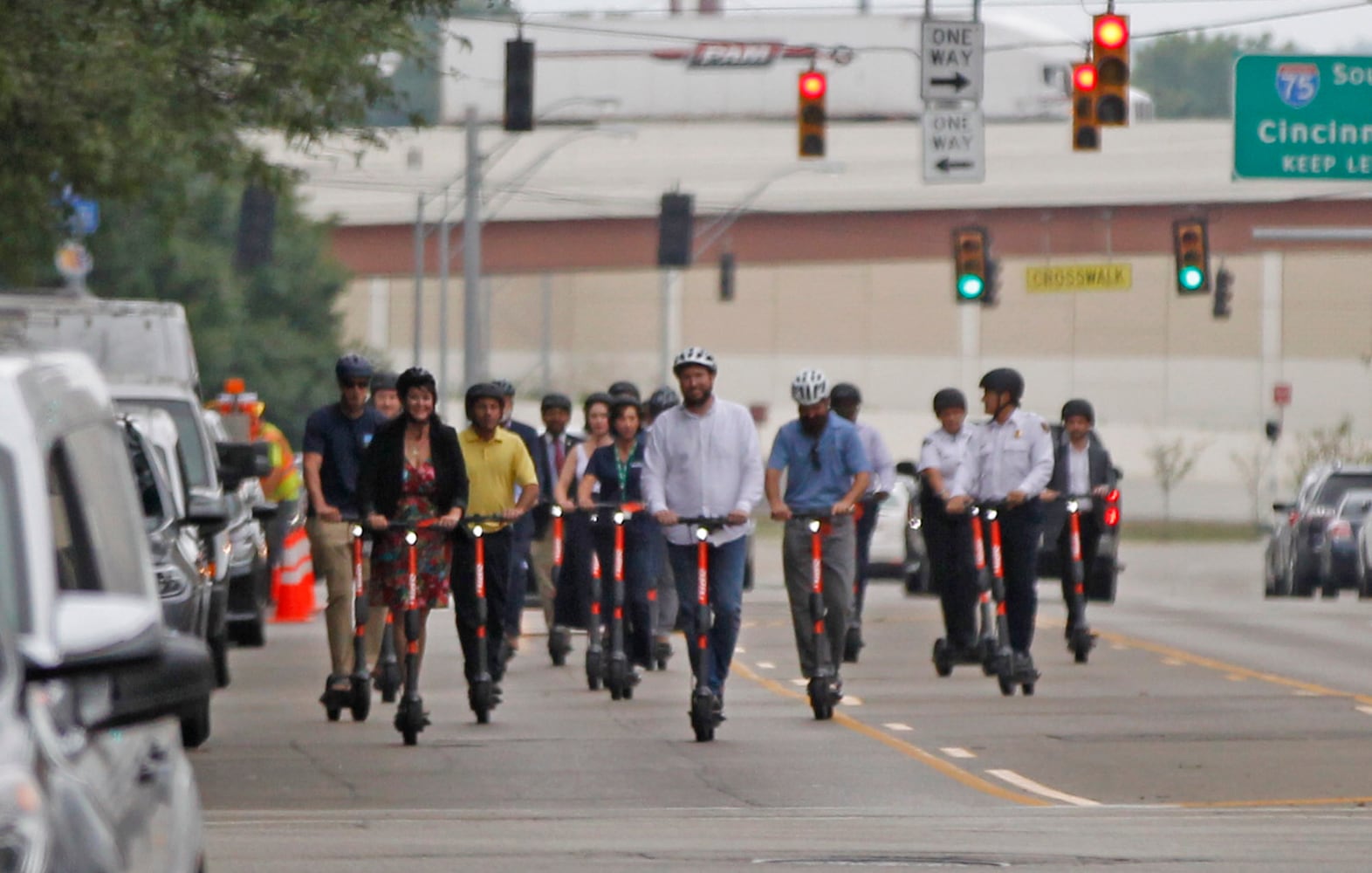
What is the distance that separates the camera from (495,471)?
52.2ft

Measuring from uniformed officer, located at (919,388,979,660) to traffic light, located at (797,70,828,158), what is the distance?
10.0m

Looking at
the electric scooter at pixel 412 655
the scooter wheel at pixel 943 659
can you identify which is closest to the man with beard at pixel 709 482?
the electric scooter at pixel 412 655

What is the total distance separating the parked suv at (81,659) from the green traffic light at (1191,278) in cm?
3637

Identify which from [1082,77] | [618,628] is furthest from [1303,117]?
[618,628]

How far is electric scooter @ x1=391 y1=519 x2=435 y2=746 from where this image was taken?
14.2m

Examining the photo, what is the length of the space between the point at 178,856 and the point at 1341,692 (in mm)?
12944

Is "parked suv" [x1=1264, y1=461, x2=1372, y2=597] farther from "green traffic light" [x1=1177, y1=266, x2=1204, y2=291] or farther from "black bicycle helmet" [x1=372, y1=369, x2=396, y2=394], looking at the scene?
"black bicycle helmet" [x1=372, y1=369, x2=396, y2=394]

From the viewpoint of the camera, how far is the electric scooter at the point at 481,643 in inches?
588

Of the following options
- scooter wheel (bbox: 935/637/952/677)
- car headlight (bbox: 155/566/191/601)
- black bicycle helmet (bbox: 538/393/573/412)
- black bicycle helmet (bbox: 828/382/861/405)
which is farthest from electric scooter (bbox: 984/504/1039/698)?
car headlight (bbox: 155/566/191/601)

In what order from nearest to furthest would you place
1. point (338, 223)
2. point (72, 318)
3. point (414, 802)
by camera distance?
1. point (414, 802)
2. point (72, 318)
3. point (338, 223)

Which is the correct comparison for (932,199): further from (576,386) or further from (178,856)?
(178,856)

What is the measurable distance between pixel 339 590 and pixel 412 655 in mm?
1947

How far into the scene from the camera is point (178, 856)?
5.54 m

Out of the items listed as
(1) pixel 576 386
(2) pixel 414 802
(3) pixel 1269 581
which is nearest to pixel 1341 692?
(2) pixel 414 802
